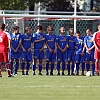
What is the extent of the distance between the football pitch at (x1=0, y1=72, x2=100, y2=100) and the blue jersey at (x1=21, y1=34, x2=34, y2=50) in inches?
144

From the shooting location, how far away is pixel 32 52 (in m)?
24.0

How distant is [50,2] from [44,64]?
21.5 metres

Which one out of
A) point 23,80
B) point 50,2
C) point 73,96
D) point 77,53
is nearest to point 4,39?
point 23,80

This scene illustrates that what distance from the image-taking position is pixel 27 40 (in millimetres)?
23812

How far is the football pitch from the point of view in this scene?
597 inches

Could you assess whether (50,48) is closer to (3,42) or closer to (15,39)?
(15,39)

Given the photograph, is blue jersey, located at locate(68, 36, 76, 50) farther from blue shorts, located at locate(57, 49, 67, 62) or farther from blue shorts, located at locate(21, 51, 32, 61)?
blue shorts, located at locate(21, 51, 32, 61)

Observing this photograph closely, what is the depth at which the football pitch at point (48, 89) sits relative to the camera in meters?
15.2

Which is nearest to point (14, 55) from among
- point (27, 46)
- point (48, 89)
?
point (27, 46)

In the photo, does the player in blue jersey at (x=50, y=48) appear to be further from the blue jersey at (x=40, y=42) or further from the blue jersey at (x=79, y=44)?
the blue jersey at (x=79, y=44)

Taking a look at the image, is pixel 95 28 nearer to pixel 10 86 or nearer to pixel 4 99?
pixel 10 86

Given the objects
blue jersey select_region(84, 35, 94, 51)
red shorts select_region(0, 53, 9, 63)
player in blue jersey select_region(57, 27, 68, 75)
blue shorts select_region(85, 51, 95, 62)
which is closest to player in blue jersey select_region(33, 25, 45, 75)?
player in blue jersey select_region(57, 27, 68, 75)

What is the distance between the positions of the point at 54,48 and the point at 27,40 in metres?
1.10

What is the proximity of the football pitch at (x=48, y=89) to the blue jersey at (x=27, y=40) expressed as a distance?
12.0 ft
